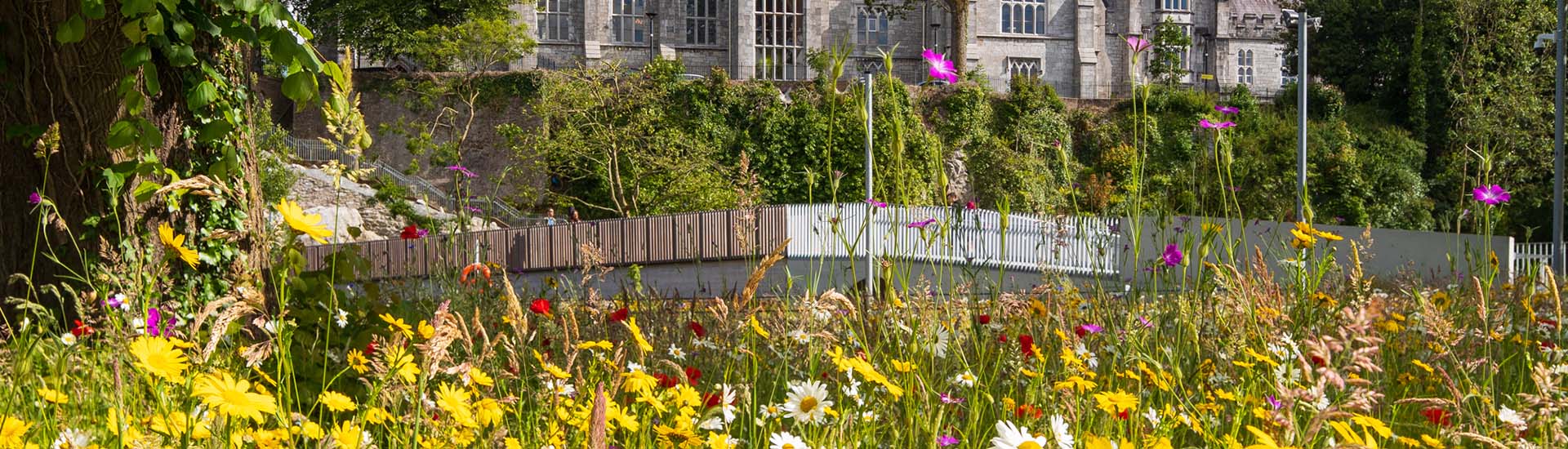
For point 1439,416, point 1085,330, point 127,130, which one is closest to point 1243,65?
point 127,130

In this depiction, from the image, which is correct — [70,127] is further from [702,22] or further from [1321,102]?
[702,22]

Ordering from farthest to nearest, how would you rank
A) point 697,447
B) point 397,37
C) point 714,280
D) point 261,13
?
1. point 397,37
2. point 714,280
3. point 261,13
4. point 697,447

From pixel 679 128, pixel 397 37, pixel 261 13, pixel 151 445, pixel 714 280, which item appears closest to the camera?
pixel 151 445

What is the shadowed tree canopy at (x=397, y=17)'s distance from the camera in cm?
3191

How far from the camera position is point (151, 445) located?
1.22 metres

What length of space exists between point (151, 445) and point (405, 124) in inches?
1225

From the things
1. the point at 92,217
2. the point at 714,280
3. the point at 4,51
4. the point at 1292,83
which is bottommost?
the point at 714,280

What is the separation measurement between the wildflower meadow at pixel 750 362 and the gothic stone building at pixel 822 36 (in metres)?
33.5

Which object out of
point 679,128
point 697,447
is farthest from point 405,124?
point 697,447

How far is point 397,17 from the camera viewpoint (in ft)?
106

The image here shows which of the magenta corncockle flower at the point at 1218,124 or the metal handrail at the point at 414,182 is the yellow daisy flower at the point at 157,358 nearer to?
the magenta corncockle flower at the point at 1218,124

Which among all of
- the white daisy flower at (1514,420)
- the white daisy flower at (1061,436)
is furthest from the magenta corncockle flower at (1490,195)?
the white daisy flower at (1061,436)

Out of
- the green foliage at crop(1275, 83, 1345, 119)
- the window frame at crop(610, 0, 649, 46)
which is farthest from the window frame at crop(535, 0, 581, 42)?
the green foliage at crop(1275, 83, 1345, 119)

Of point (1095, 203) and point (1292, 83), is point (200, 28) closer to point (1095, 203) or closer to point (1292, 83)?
point (1095, 203)
